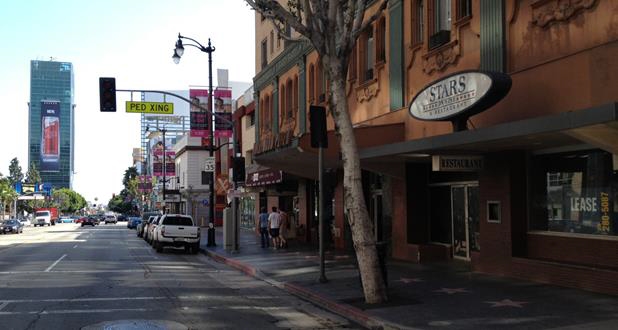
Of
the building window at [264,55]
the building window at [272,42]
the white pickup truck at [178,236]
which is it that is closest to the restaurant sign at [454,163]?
the white pickup truck at [178,236]

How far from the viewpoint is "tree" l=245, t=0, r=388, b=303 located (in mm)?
10664

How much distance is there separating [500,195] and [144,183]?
74.4 meters

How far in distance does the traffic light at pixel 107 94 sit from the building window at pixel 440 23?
1183 centimetres

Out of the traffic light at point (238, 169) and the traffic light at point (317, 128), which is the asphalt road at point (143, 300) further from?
the traffic light at point (238, 169)

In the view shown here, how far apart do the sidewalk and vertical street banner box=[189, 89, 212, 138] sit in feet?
50.3

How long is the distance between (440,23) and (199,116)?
17.2 m

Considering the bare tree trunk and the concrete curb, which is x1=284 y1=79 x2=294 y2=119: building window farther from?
the bare tree trunk

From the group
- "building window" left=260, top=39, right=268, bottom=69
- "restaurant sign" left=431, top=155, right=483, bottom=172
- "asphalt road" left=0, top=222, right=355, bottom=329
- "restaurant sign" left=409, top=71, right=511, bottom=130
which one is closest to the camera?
"asphalt road" left=0, top=222, right=355, bottom=329

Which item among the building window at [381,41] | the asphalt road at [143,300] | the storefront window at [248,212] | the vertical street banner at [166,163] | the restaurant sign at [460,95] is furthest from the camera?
the vertical street banner at [166,163]

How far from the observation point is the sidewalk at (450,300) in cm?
878

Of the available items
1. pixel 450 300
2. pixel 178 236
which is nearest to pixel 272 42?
pixel 178 236

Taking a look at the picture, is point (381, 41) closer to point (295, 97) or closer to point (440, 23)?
point (440, 23)

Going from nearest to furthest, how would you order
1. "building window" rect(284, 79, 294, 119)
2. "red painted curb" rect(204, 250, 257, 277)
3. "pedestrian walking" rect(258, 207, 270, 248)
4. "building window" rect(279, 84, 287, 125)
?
1. "red painted curb" rect(204, 250, 257, 277)
2. "pedestrian walking" rect(258, 207, 270, 248)
3. "building window" rect(284, 79, 294, 119)
4. "building window" rect(279, 84, 287, 125)

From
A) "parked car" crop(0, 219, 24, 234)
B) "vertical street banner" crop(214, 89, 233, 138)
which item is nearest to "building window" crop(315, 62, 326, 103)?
"vertical street banner" crop(214, 89, 233, 138)
